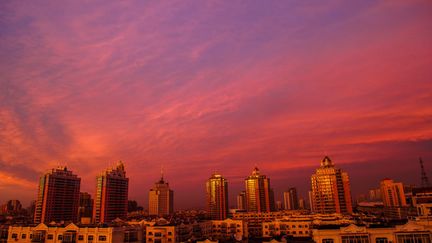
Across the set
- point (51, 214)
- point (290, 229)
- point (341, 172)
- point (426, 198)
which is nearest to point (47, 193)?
point (51, 214)

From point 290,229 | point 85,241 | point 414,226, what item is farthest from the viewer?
point 290,229

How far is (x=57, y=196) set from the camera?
165 meters

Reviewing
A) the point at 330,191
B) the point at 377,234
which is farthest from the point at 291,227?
the point at 377,234

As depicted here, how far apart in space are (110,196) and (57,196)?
84.8ft

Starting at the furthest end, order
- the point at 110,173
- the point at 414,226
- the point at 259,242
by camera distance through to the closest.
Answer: the point at 110,173, the point at 259,242, the point at 414,226

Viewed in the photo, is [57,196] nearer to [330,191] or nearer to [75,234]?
[75,234]

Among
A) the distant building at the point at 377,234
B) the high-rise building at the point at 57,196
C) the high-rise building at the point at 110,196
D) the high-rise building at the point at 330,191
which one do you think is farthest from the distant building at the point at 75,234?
the high-rise building at the point at 330,191

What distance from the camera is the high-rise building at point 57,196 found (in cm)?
15793

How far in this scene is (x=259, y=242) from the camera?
2296 inches

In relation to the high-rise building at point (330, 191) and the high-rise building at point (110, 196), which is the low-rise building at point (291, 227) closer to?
the high-rise building at point (330, 191)

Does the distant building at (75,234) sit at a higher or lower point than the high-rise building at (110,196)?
lower

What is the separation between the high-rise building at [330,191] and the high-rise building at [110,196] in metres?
102

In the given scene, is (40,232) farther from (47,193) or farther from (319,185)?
(319,185)

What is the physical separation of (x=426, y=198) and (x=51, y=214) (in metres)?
169
